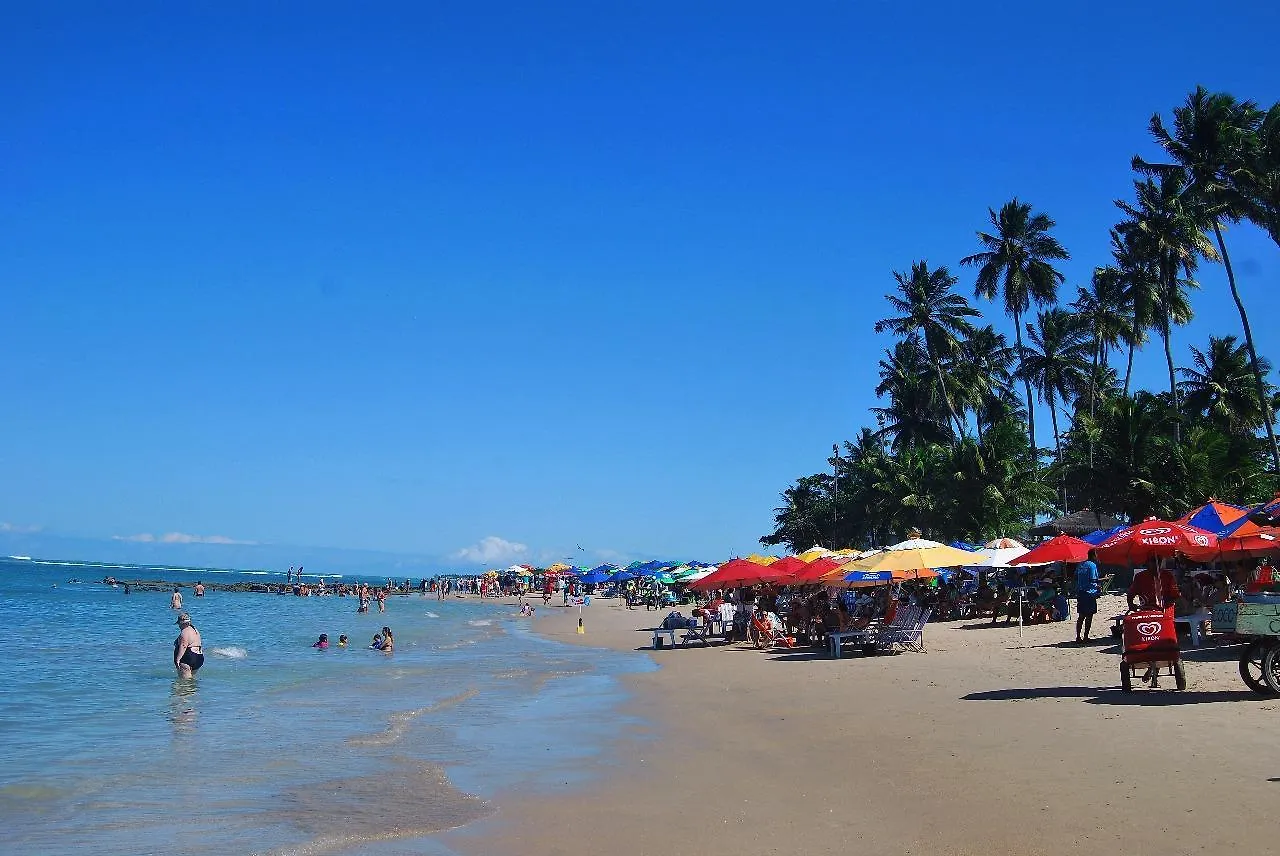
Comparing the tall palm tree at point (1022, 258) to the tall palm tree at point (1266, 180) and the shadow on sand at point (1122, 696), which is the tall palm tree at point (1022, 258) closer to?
the tall palm tree at point (1266, 180)

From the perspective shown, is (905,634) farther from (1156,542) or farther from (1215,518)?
(1156,542)

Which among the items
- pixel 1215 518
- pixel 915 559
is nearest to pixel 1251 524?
pixel 1215 518

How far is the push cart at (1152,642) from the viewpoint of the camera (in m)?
10.9

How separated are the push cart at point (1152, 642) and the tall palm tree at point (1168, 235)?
30.8 metres

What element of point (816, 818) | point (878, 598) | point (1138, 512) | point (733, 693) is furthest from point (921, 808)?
point (1138, 512)

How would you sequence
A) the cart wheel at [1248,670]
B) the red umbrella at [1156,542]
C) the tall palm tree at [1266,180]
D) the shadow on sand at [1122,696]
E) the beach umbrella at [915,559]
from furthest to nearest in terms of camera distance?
the tall palm tree at [1266,180] < the beach umbrella at [915,559] < the red umbrella at [1156,542] < the shadow on sand at [1122,696] < the cart wheel at [1248,670]

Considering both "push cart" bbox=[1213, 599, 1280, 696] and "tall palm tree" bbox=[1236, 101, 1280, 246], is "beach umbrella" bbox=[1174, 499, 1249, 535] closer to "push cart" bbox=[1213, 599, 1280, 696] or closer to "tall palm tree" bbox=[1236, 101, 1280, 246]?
"push cart" bbox=[1213, 599, 1280, 696]

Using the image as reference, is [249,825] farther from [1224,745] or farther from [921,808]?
[1224,745]

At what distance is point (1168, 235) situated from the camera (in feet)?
133

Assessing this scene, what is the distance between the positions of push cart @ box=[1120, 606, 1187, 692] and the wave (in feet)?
70.6

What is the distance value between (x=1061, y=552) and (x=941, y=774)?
12550mm

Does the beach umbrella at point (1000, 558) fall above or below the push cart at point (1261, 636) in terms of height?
above

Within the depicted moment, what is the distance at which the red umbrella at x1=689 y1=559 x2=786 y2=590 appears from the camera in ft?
76.8

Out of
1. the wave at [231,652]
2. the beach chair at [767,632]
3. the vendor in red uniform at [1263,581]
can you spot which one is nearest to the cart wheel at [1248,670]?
the vendor in red uniform at [1263,581]
